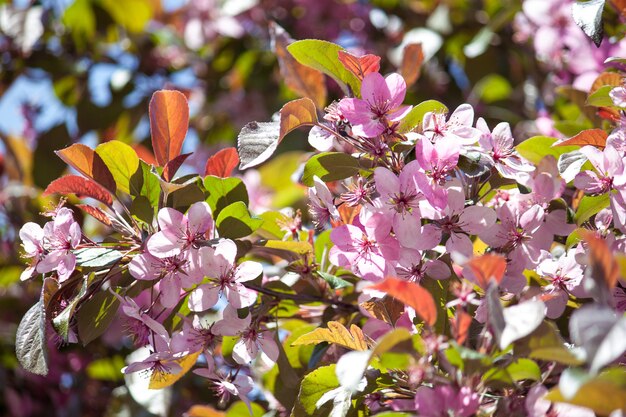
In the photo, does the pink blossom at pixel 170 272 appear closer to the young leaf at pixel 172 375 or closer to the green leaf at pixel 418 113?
the young leaf at pixel 172 375

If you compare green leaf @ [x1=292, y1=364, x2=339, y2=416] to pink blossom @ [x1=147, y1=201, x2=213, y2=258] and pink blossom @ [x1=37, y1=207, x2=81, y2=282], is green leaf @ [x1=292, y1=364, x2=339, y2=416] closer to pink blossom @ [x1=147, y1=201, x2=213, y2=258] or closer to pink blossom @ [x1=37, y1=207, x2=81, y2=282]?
pink blossom @ [x1=147, y1=201, x2=213, y2=258]

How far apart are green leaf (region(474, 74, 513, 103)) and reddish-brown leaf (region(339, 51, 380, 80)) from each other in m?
1.28

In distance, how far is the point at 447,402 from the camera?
80 cm

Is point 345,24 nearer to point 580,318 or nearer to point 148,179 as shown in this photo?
point 148,179

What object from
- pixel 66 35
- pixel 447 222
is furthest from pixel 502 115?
pixel 66 35

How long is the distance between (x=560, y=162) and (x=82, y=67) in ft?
6.09

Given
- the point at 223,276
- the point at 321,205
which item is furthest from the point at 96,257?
the point at 321,205

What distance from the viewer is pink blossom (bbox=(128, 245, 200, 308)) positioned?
3.32 ft

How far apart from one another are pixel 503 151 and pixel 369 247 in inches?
9.2

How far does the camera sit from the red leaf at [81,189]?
1.10m

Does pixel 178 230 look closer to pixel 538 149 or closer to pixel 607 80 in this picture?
pixel 538 149

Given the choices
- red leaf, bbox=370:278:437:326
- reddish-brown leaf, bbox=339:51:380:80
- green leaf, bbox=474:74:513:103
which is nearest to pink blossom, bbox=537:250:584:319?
red leaf, bbox=370:278:437:326

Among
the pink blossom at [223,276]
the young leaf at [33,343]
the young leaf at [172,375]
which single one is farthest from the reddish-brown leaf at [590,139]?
the young leaf at [33,343]

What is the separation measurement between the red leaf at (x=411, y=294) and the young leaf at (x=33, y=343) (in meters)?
0.46
